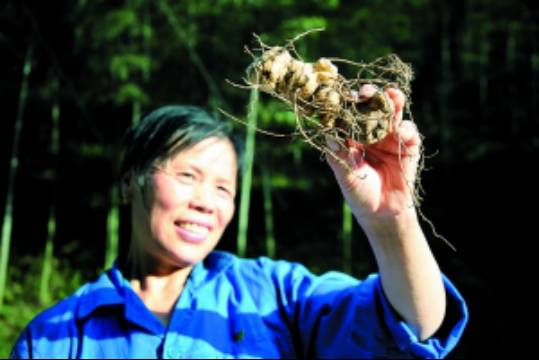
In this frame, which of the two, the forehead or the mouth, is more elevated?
the forehead

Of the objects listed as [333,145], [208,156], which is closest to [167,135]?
[208,156]

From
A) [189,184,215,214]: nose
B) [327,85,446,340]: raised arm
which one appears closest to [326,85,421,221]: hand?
[327,85,446,340]: raised arm

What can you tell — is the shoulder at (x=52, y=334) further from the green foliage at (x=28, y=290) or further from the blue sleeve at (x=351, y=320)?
the green foliage at (x=28, y=290)

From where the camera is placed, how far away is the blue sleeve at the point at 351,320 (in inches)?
55.8

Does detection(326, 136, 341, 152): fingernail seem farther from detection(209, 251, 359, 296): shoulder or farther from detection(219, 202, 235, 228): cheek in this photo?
detection(219, 202, 235, 228): cheek

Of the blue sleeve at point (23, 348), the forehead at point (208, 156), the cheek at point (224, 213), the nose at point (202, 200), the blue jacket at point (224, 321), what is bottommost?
the blue sleeve at point (23, 348)

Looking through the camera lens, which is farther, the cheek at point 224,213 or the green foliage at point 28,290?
the green foliage at point 28,290

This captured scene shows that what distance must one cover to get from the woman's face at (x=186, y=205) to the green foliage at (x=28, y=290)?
12.7 feet

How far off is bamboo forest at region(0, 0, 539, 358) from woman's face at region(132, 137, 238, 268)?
142 centimetres

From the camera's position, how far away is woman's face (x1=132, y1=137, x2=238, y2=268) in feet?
5.78

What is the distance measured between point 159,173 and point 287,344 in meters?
0.65

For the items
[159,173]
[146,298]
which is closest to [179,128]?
Result: [159,173]

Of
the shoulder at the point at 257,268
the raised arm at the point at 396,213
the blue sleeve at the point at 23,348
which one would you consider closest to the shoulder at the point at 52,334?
the blue sleeve at the point at 23,348

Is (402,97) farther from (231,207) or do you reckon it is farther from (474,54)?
(474,54)
